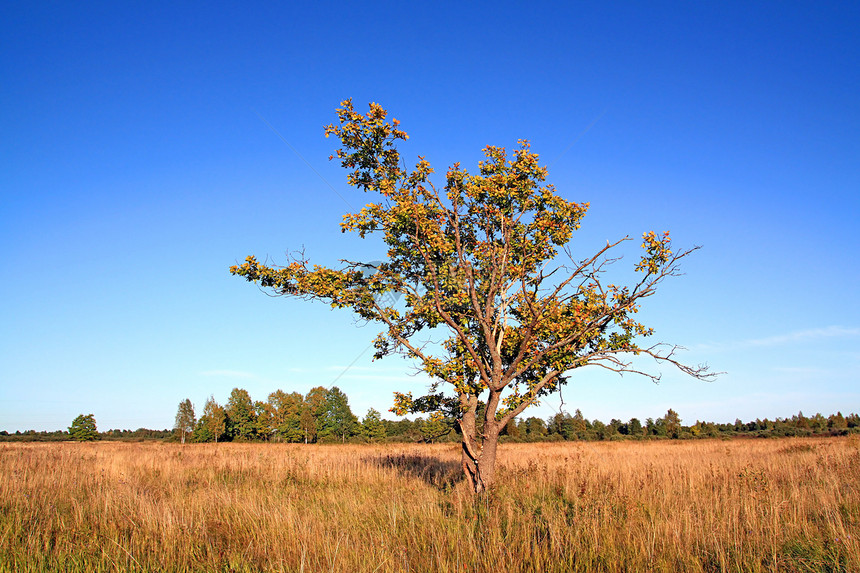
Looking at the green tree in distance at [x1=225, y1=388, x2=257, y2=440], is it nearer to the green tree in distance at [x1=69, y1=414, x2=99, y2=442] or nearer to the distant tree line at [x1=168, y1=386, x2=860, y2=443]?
the distant tree line at [x1=168, y1=386, x2=860, y2=443]

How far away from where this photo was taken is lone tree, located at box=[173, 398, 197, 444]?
247 feet

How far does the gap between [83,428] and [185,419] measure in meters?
17.9

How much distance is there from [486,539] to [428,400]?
166 inches

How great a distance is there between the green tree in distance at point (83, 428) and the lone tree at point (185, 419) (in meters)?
13.9

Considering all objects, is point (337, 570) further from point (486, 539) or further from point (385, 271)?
point (385, 271)

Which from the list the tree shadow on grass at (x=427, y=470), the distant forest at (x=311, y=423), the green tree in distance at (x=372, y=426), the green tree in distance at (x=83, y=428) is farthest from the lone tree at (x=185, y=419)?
the tree shadow on grass at (x=427, y=470)

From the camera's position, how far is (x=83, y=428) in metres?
76.9

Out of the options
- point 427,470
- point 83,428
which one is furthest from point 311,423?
point 427,470

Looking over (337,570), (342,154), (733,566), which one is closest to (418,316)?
(342,154)

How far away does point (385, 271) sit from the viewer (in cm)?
991

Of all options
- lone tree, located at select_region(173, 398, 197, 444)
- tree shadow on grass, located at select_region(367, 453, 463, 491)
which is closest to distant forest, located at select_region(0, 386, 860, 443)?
lone tree, located at select_region(173, 398, 197, 444)

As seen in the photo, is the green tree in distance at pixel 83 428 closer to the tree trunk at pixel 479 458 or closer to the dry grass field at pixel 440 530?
the dry grass field at pixel 440 530

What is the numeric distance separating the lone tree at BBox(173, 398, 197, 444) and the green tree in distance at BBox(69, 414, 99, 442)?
45.5 ft

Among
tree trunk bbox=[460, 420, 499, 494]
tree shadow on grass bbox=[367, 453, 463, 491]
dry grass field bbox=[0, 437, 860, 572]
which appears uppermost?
tree trunk bbox=[460, 420, 499, 494]
